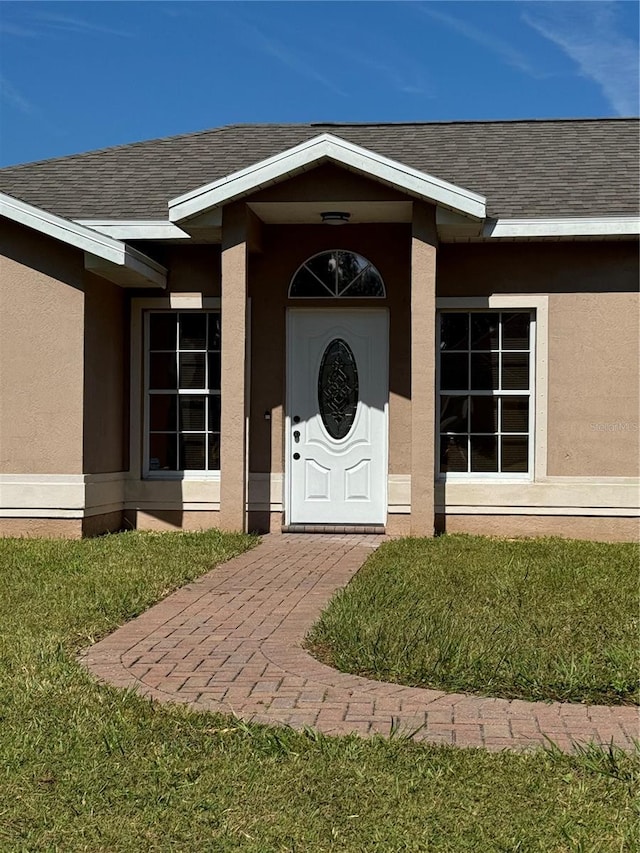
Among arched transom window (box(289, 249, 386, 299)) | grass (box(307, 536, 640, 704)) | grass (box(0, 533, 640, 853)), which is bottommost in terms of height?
grass (box(0, 533, 640, 853))

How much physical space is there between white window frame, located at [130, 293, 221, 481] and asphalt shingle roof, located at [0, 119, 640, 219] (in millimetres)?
1027

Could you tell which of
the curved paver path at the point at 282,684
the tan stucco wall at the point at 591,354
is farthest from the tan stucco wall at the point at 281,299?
the curved paver path at the point at 282,684

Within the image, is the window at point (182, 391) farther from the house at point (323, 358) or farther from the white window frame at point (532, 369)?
the white window frame at point (532, 369)

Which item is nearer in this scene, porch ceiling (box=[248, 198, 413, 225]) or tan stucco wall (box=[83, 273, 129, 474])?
porch ceiling (box=[248, 198, 413, 225])

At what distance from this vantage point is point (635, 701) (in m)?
5.26

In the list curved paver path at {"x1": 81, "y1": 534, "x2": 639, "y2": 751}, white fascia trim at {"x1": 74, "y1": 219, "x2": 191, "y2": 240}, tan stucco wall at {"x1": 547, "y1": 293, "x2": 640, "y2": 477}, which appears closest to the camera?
curved paver path at {"x1": 81, "y1": 534, "x2": 639, "y2": 751}

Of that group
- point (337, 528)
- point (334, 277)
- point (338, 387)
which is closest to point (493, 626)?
point (337, 528)

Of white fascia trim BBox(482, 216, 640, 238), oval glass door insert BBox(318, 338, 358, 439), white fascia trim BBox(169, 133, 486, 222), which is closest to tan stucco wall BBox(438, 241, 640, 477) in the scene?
white fascia trim BBox(482, 216, 640, 238)

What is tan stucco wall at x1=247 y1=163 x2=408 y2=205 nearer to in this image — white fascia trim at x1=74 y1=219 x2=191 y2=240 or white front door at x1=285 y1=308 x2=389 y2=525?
white fascia trim at x1=74 y1=219 x2=191 y2=240

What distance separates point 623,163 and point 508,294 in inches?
115

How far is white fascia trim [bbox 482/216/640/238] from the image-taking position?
10.9 metres

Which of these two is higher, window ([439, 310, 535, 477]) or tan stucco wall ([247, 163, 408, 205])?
tan stucco wall ([247, 163, 408, 205])

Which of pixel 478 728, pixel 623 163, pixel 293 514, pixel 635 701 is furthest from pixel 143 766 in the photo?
pixel 623 163

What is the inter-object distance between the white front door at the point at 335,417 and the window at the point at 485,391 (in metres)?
0.76
